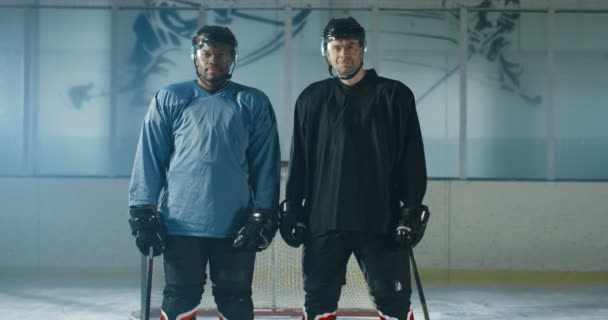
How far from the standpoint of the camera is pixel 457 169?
21.7 feet

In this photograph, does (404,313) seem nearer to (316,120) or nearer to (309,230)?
(309,230)

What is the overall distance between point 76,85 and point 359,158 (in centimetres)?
420

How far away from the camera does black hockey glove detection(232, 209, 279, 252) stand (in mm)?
2889

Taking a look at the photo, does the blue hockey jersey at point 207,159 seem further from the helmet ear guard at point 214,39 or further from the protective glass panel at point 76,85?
the protective glass panel at point 76,85

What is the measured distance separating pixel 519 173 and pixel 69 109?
3.38 metres

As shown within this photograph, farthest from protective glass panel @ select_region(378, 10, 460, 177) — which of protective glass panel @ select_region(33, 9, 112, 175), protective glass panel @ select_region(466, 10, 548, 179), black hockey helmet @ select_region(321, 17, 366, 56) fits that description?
black hockey helmet @ select_region(321, 17, 366, 56)

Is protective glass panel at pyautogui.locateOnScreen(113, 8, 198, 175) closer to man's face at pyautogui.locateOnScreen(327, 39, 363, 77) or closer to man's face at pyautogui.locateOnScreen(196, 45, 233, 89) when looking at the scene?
man's face at pyautogui.locateOnScreen(196, 45, 233, 89)

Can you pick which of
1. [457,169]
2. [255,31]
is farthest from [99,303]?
[457,169]

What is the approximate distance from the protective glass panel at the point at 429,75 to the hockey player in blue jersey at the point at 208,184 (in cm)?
374

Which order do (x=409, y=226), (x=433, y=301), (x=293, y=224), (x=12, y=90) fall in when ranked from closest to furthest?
(x=409, y=226) → (x=293, y=224) → (x=433, y=301) → (x=12, y=90)

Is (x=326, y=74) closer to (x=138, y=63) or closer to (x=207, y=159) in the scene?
(x=138, y=63)

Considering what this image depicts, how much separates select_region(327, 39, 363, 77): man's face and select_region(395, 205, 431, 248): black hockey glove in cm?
49

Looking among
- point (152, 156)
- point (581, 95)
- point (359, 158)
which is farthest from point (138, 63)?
point (359, 158)

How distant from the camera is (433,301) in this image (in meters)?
5.59
